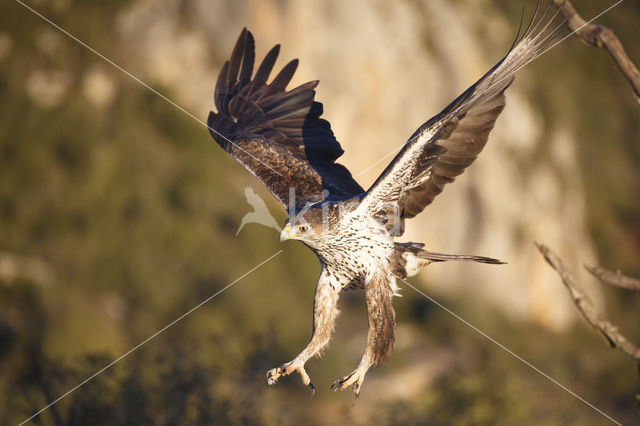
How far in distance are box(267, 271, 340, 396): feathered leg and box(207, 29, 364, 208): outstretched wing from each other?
3.24 feet

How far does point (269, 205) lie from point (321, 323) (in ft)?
30.8

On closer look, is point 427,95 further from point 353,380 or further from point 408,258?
point 353,380

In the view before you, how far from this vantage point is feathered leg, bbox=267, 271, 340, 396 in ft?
13.8

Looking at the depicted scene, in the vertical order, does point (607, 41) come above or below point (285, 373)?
above

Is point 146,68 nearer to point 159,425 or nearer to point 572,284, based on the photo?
point 159,425

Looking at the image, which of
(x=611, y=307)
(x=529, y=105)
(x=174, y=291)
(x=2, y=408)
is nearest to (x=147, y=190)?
(x=174, y=291)

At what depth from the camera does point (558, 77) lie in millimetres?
19125

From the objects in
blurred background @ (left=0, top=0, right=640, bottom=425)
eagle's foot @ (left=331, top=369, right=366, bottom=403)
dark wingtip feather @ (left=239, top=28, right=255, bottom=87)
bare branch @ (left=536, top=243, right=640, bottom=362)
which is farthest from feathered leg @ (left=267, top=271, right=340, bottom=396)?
blurred background @ (left=0, top=0, right=640, bottom=425)

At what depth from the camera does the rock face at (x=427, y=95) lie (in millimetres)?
15352

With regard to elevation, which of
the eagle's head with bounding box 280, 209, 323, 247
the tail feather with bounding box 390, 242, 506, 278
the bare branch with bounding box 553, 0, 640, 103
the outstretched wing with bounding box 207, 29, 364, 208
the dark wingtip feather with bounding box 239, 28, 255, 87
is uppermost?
the dark wingtip feather with bounding box 239, 28, 255, 87

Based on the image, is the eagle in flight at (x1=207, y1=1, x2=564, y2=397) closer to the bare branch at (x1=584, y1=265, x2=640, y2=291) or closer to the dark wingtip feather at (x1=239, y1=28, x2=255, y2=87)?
the bare branch at (x1=584, y1=265, x2=640, y2=291)

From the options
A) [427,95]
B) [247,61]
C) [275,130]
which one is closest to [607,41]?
[275,130]

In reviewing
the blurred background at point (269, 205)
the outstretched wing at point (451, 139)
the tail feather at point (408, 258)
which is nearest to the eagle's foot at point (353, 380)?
the tail feather at point (408, 258)

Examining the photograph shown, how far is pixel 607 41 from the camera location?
4875 mm
